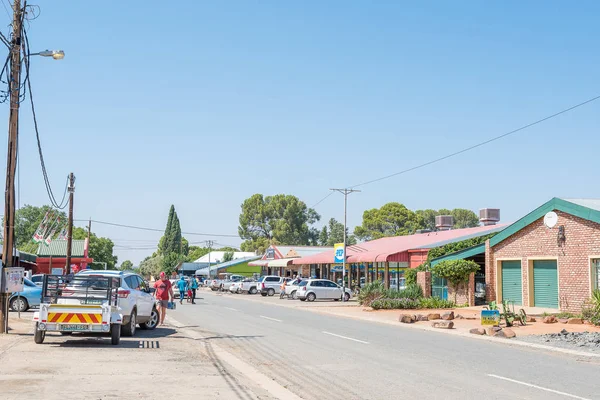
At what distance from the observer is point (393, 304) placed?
33.2 meters

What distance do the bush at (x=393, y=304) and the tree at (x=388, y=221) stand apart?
234ft

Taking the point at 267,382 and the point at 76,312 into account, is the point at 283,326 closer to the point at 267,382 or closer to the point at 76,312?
the point at 76,312

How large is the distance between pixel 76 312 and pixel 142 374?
4752 millimetres

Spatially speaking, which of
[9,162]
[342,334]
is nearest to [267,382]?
[342,334]

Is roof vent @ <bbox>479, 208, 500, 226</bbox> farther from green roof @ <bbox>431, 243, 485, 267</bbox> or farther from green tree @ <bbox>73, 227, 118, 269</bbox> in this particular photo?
green tree @ <bbox>73, 227, 118, 269</bbox>

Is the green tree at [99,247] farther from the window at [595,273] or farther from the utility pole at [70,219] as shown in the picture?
A: the window at [595,273]

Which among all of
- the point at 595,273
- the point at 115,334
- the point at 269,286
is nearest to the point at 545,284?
the point at 595,273

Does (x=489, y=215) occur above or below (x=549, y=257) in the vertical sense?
above

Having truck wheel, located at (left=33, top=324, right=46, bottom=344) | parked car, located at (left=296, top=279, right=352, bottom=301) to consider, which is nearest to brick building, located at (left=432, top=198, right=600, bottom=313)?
parked car, located at (left=296, top=279, right=352, bottom=301)

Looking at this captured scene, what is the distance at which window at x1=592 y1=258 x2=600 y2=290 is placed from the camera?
2711 cm

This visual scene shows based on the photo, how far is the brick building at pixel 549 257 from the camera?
90.3ft

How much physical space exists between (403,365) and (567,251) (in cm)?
1817

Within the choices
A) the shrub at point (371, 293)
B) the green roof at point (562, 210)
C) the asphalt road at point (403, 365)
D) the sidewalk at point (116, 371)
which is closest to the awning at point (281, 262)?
the shrub at point (371, 293)

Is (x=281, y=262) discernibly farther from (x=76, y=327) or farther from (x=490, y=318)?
(x=76, y=327)
